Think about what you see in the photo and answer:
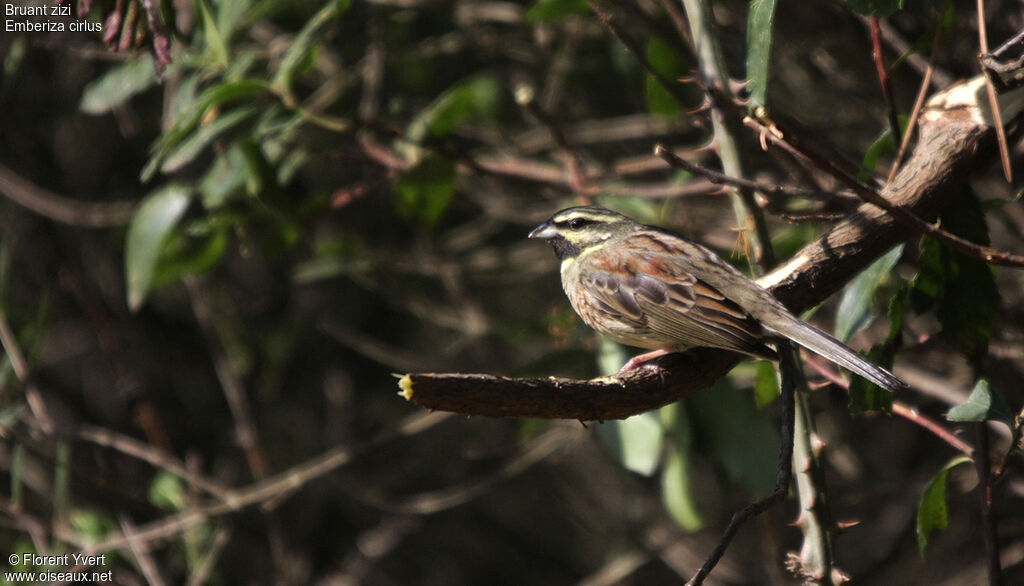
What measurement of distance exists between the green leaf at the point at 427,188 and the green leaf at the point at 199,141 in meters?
0.87

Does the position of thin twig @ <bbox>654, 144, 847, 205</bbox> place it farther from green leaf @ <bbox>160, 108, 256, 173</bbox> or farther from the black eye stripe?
green leaf @ <bbox>160, 108, 256, 173</bbox>

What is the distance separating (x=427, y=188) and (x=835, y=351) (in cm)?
234

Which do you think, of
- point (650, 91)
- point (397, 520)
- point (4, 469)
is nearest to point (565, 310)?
point (650, 91)

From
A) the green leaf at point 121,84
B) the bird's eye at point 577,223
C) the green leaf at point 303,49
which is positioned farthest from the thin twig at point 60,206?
the bird's eye at point 577,223

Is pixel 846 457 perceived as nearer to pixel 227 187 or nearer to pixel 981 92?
pixel 981 92

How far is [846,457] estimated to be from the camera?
6.38 meters

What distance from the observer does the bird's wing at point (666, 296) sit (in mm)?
3590

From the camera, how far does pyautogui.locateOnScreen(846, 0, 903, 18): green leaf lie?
3.12 meters

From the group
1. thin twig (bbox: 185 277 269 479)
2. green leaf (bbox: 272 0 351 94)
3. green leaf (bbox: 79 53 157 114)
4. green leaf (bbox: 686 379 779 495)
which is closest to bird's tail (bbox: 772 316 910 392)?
green leaf (bbox: 686 379 779 495)

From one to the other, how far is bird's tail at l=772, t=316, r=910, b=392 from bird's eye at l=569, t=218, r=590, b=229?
1.33m

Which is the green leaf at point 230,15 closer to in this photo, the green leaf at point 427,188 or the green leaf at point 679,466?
the green leaf at point 427,188

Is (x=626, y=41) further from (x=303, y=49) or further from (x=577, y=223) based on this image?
(x=303, y=49)

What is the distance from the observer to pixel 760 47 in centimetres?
316

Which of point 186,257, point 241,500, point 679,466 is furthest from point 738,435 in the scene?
point 186,257
